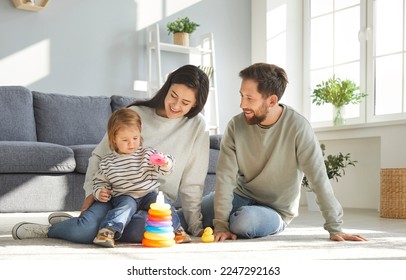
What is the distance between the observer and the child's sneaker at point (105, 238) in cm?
180

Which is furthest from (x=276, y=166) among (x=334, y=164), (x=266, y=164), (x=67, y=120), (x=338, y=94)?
(x=338, y=94)

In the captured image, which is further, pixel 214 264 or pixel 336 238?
pixel 336 238

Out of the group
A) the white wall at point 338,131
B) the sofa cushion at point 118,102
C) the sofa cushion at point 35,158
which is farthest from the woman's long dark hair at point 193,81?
the white wall at point 338,131

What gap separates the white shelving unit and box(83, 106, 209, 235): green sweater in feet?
7.94

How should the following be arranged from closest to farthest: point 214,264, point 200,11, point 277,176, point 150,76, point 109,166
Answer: point 214,264, point 109,166, point 277,176, point 150,76, point 200,11

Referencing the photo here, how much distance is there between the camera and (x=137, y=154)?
2.03 metres

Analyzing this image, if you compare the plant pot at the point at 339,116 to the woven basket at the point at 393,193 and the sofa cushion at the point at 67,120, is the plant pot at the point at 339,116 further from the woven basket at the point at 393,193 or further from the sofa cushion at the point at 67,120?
the sofa cushion at the point at 67,120

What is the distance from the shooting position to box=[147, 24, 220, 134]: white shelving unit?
4.66 m

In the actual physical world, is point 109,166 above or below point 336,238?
above

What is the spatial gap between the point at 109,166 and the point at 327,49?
3373 millimetres

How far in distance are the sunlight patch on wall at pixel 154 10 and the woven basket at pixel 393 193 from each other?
7.57 feet

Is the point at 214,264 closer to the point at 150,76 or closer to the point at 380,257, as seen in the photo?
the point at 380,257

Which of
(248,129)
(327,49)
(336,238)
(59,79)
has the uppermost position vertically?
(327,49)

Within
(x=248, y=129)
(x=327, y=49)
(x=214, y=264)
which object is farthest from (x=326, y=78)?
(x=214, y=264)
